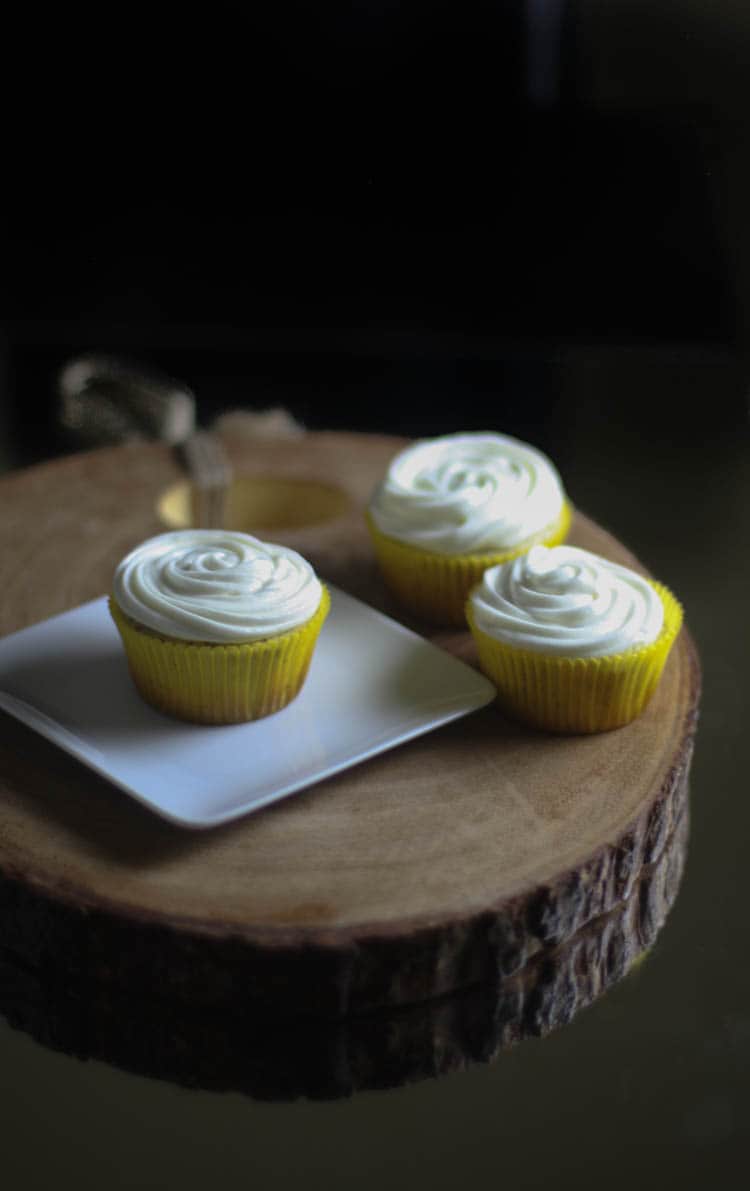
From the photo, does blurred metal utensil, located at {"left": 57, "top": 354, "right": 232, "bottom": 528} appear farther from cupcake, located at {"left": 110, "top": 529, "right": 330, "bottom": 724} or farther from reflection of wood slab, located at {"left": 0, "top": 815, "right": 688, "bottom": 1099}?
reflection of wood slab, located at {"left": 0, "top": 815, "right": 688, "bottom": 1099}

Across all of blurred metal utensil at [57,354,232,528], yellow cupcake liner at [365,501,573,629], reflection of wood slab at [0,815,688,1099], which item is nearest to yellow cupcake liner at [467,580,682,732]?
yellow cupcake liner at [365,501,573,629]

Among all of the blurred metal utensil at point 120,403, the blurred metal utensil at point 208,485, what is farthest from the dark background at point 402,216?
the blurred metal utensil at point 208,485

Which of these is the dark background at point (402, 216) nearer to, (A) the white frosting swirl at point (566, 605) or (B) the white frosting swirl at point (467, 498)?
(B) the white frosting swirl at point (467, 498)

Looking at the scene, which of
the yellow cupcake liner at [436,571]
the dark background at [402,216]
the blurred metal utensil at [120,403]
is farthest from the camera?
the dark background at [402,216]

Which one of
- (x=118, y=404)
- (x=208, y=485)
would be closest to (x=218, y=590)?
(x=208, y=485)

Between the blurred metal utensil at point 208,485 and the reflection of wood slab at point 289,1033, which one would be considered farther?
the blurred metal utensil at point 208,485

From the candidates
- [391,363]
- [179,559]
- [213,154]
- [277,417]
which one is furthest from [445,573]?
[213,154]

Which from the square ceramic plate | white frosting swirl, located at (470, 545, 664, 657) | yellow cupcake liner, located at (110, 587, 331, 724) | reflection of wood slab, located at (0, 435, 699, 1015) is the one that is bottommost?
reflection of wood slab, located at (0, 435, 699, 1015)
